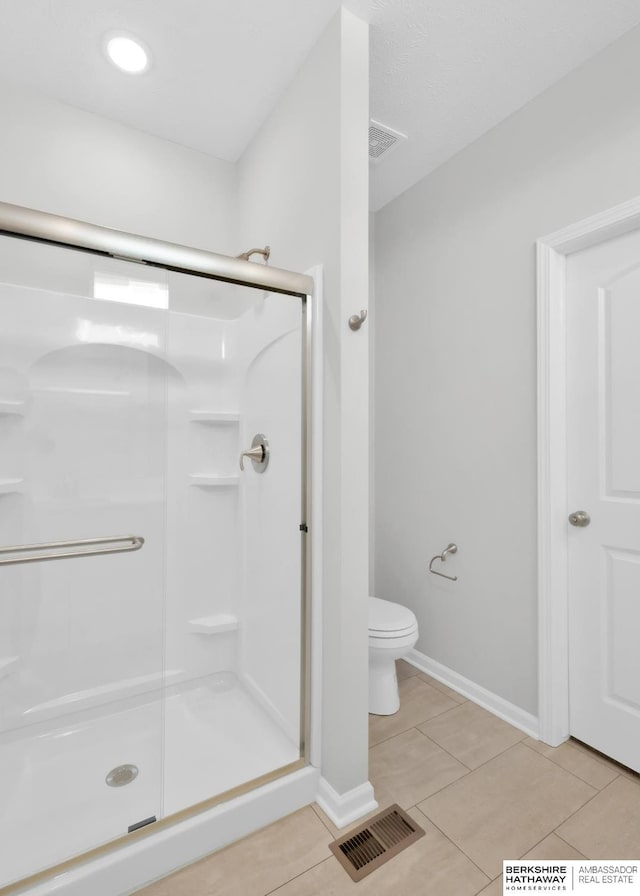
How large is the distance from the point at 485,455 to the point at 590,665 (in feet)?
3.01

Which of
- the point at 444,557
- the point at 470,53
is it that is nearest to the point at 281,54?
the point at 470,53

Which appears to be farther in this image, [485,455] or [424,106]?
[485,455]

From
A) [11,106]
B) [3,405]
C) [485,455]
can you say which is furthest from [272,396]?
[11,106]

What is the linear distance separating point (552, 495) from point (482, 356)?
704mm

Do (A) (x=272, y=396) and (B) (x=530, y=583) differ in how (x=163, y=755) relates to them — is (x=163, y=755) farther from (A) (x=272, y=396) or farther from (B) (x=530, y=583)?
(B) (x=530, y=583)

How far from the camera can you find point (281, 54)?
5.72 ft

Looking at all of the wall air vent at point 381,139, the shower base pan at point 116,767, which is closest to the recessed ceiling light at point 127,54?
the wall air vent at point 381,139

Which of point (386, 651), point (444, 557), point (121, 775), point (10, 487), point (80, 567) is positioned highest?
point (10, 487)

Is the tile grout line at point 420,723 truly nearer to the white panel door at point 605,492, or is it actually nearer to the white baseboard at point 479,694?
the white baseboard at point 479,694

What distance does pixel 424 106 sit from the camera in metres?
1.97

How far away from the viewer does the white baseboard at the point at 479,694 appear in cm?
191

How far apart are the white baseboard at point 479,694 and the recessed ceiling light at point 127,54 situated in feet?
9.62

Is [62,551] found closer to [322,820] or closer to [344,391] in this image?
[344,391]

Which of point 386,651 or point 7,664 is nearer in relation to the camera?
point 7,664
